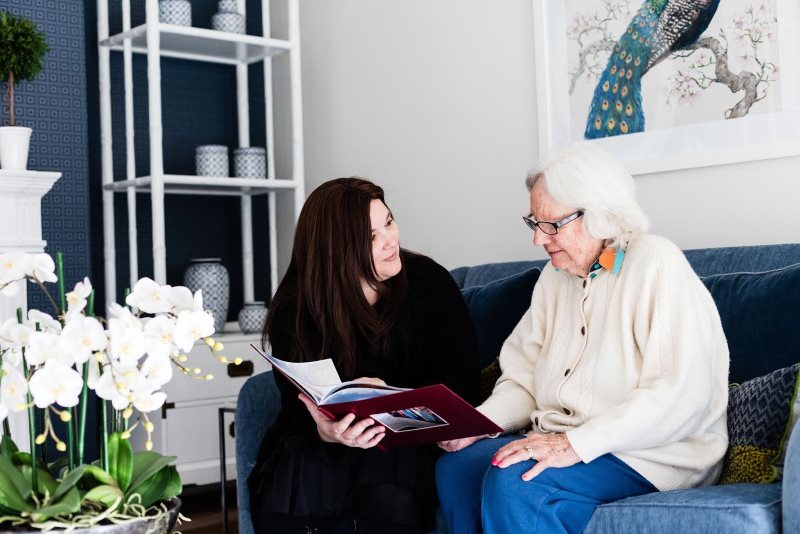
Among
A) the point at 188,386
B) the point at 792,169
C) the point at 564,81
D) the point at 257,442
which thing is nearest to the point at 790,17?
the point at 792,169

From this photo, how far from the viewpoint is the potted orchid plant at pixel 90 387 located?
4.12 feet

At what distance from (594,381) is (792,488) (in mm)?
506

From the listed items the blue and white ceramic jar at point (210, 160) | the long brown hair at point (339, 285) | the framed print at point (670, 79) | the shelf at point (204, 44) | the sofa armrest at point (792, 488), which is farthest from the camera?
the blue and white ceramic jar at point (210, 160)

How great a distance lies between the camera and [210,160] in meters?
4.07

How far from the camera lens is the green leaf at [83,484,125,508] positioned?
132 centimetres

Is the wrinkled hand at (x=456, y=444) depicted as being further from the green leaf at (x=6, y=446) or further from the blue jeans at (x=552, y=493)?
the green leaf at (x=6, y=446)

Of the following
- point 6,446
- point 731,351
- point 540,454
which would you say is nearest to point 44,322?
point 6,446

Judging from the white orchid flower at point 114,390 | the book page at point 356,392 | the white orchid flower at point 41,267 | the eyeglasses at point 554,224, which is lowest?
the book page at point 356,392

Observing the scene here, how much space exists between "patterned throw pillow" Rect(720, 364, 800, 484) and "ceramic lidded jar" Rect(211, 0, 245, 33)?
2863 millimetres

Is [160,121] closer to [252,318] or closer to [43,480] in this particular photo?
[252,318]

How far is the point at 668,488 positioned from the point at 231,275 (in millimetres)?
2966

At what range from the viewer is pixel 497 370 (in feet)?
8.41

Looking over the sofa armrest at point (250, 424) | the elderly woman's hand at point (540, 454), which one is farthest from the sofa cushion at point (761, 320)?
the sofa armrest at point (250, 424)

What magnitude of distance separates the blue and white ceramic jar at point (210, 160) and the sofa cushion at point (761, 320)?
2.42m
